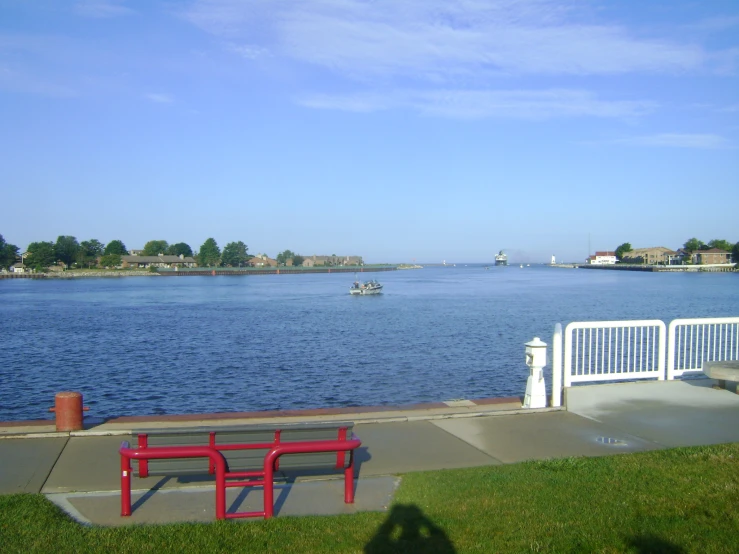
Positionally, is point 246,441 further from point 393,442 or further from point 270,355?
point 270,355

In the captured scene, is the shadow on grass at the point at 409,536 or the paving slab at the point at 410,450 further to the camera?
the paving slab at the point at 410,450

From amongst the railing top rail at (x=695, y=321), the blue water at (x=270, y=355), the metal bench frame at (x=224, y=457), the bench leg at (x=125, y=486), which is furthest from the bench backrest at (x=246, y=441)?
the blue water at (x=270, y=355)

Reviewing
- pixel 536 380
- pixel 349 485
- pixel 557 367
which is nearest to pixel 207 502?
pixel 349 485

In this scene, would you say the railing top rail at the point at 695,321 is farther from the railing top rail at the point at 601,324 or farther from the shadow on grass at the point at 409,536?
the shadow on grass at the point at 409,536

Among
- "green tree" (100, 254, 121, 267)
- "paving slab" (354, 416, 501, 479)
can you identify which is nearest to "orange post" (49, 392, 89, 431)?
"paving slab" (354, 416, 501, 479)

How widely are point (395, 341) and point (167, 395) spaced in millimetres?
16985

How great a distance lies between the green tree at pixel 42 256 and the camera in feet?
600

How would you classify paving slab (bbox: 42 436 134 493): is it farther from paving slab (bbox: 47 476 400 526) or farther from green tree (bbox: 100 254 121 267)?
green tree (bbox: 100 254 121 267)

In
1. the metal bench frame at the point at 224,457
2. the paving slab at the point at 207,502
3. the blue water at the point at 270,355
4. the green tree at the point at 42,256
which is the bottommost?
the blue water at the point at 270,355

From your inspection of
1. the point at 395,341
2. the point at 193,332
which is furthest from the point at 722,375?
the point at 193,332

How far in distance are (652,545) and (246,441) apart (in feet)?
11.8

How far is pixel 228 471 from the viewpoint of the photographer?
20.9 feet

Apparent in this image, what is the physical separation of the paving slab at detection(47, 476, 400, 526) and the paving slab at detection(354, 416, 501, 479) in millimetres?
640

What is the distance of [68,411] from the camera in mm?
9086
